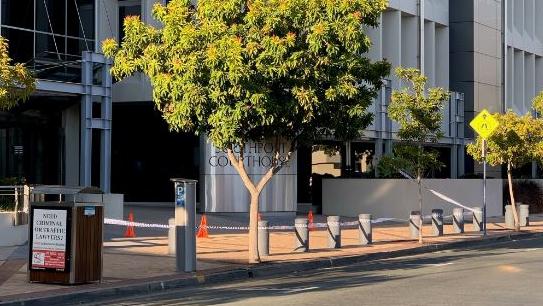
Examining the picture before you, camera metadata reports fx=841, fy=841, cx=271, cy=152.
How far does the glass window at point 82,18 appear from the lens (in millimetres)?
32812

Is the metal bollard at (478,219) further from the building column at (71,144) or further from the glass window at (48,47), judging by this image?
the glass window at (48,47)

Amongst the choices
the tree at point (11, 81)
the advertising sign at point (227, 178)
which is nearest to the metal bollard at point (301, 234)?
the tree at point (11, 81)

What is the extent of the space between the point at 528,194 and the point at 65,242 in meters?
31.1

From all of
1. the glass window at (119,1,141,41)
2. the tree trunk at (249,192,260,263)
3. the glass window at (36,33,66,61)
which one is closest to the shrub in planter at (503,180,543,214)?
the glass window at (119,1,141,41)

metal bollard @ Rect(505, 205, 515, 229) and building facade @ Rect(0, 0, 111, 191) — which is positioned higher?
Result: building facade @ Rect(0, 0, 111, 191)

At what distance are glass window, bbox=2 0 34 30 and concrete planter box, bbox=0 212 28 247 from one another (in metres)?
12.9

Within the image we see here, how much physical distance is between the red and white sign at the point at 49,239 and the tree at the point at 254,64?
3809 mm

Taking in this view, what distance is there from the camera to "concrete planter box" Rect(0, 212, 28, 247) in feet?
63.1

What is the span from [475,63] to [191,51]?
32.5 metres

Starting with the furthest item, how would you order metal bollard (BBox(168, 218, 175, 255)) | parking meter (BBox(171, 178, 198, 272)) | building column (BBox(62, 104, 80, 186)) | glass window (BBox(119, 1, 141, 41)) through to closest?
glass window (BBox(119, 1, 141, 41))
building column (BBox(62, 104, 80, 186))
metal bollard (BBox(168, 218, 175, 255))
parking meter (BBox(171, 178, 198, 272))

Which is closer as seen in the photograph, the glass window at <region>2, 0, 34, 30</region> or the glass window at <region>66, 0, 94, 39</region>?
the glass window at <region>2, 0, 34, 30</region>

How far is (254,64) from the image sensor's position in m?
16.3

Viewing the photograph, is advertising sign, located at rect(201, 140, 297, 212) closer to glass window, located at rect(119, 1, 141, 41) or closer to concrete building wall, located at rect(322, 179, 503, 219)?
concrete building wall, located at rect(322, 179, 503, 219)

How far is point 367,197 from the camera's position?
110ft
